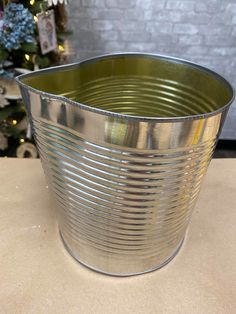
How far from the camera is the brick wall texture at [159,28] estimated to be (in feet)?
4.48

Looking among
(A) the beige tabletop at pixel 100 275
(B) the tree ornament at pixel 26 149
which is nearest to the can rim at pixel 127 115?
(A) the beige tabletop at pixel 100 275

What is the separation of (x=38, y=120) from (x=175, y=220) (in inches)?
9.2

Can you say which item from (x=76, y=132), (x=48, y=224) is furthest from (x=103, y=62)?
(x=48, y=224)

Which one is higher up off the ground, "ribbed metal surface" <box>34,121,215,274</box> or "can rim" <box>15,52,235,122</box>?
"can rim" <box>15,52,235,122</box>

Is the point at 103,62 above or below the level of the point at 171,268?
above

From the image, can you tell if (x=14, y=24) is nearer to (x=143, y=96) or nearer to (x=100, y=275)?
(x=143, y=96)

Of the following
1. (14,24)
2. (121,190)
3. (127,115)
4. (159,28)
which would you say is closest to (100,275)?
(121,190)

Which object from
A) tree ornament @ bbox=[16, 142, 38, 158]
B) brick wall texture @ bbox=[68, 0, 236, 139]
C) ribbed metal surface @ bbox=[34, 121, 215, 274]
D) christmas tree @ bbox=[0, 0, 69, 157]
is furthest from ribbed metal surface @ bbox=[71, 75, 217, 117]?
brick wall texture @ bbox=[68, 0, 236, 139]

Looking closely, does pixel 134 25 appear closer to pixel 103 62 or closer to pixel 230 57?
pixel 230 57

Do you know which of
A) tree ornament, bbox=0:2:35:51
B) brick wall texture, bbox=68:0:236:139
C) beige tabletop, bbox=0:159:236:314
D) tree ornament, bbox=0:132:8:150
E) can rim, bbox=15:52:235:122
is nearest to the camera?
can rim, bbox=15:52:235:122

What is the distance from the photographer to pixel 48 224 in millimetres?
595

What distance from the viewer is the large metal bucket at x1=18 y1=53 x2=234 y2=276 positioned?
1.16 ft

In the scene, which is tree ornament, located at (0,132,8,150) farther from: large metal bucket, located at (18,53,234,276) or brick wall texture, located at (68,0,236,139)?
large metal bucket, located at (18,53,234,276)

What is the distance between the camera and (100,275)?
512mm
